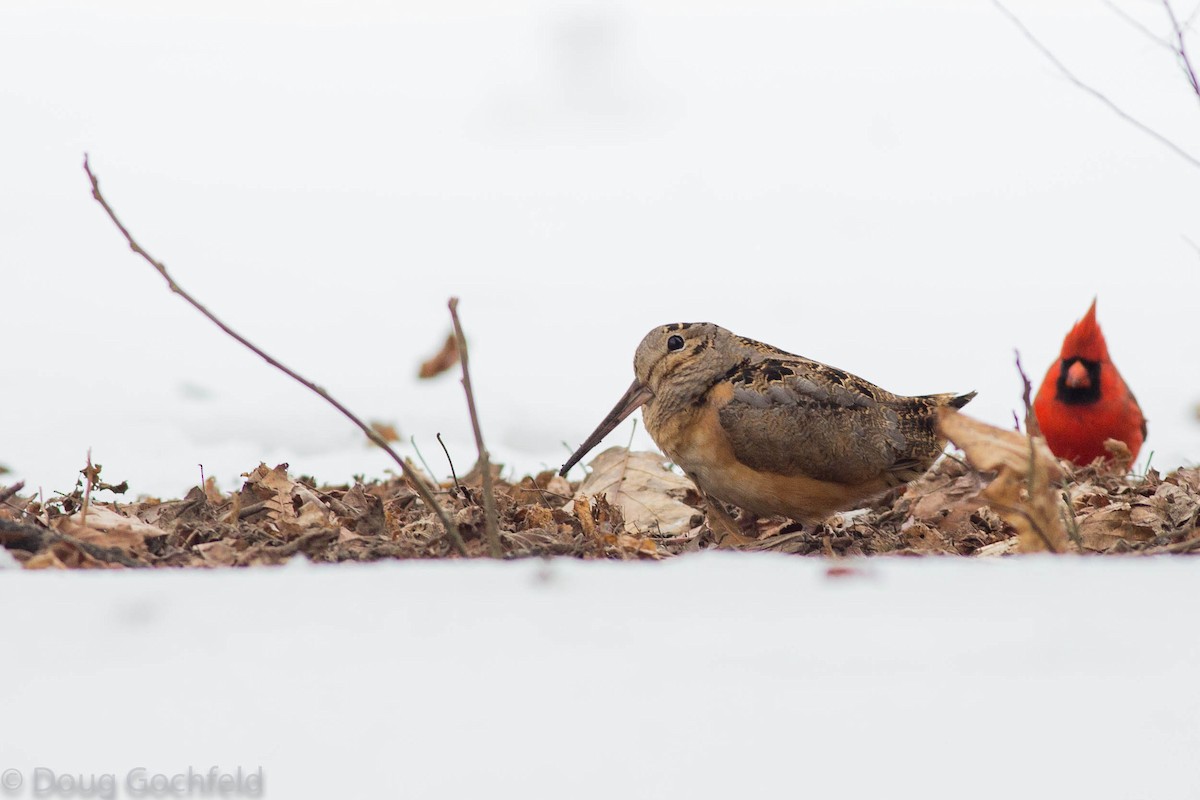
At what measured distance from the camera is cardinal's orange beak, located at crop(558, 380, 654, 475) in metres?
4.69

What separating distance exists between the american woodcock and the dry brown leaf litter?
16cm

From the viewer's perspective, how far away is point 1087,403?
6.65 m

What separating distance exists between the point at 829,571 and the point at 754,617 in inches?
9.1

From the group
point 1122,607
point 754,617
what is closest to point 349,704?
point 754,617

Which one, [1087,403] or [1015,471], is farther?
[1087,403]

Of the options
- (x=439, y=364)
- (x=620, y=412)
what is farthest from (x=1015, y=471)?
(x=439, y=364)

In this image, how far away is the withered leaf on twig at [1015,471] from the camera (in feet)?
9.09

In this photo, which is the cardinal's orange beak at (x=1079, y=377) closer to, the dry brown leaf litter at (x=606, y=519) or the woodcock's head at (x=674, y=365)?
the dry brown leaf litter at (x=606, y=519)

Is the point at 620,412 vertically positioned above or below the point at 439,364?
below

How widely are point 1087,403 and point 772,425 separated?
3.03 metres

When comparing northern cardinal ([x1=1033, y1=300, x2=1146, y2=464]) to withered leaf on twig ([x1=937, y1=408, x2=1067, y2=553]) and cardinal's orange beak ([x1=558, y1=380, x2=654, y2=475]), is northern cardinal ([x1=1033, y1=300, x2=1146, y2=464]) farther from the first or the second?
withered leaf on twig ([x1=937, y1=408, x2=1067, y2=553])

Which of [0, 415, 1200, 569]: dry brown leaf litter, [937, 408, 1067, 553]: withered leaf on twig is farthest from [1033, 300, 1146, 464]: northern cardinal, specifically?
[937, 408, 1067, 553]: withered leaf on twig

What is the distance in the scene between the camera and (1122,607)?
2.34 meters

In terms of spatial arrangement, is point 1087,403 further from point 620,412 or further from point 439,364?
point 439,364
